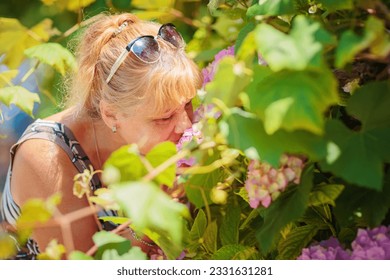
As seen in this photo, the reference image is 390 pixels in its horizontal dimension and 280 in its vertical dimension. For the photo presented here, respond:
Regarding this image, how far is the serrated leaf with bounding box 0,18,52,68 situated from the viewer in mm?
1444

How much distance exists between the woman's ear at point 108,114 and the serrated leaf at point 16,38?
42 centimetres

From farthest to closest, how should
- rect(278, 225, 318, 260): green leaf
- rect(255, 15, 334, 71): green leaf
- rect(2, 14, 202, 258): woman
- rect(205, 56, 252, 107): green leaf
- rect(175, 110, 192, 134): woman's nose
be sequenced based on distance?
rect(2, 14, 202, 258): woman → rect(175, 110, 192, 134): woman's nose → rect(278, 225, 318, 260): green leaf → rect(205, 56, 252, 107): green leaf → rect(255, 15, 334, 71): green leaf

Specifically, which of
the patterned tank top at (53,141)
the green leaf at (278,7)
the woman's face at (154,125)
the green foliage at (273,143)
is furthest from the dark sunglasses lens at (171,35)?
the green leaf at (278,7)

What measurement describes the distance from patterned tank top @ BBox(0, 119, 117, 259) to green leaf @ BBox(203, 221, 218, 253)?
0.51 m

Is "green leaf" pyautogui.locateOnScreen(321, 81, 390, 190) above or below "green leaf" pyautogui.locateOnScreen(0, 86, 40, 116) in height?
above

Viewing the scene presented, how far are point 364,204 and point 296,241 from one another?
200mm

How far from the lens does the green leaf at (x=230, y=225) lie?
132 cm

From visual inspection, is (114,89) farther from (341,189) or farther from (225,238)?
(341,189)

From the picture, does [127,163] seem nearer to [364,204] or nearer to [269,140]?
[269,140]

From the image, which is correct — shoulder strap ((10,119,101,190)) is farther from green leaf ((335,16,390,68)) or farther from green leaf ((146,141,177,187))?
green leaf ((335,16,390,68))

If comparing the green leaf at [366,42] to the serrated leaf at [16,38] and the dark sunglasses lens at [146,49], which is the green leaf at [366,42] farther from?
the dark sunglasses lens at [146,49]

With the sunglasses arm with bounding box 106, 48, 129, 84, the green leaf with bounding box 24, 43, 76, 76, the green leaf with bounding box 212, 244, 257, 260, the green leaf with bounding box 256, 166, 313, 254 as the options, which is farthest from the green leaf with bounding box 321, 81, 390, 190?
the sunglasses arm with bounding box 106, 48, 129, 84

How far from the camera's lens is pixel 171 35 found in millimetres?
1742
